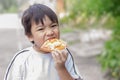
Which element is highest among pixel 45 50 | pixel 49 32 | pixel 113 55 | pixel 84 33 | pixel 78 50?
pixel 49 32

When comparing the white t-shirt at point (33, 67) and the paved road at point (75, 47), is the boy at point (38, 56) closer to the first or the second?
the white t-shirt at point (33, 67)

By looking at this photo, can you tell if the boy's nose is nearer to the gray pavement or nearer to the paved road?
the paved road

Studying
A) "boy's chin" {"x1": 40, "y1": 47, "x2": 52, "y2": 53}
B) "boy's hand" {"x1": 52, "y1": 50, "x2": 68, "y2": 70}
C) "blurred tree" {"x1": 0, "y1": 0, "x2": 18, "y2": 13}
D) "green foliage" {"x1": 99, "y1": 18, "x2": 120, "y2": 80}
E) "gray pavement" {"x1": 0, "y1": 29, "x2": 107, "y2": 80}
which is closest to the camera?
"boy's hand" {"x1": 52, "y1": 50, "x2": 68, "y2": 70}

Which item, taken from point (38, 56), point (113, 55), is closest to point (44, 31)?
point (38, 56)

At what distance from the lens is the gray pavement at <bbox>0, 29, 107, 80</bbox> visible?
8.16m

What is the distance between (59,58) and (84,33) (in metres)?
9.44

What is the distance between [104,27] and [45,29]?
8.45 meters

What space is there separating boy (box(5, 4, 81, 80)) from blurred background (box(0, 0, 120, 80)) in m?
1.29

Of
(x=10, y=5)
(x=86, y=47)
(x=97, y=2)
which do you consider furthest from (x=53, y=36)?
(x=86, y=47)

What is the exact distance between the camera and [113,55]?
6848mm

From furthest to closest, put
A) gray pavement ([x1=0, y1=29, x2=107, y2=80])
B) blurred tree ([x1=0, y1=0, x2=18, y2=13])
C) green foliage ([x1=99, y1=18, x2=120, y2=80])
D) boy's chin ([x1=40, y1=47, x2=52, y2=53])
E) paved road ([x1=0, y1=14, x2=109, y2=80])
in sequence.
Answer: gray pavement ([x1=0, y1=29, x2=107, y2=80]) < paved road ([x1=0, y1=14, x2=109, y2=80]) < green foliage ([x1=99, y1=18, x2=120, y2=80]) < blurred tree ([x1=0, y1=0, x2=18, y2=13]) < boy's chin ([x1=40, y1=47, x2=52, y2=53])

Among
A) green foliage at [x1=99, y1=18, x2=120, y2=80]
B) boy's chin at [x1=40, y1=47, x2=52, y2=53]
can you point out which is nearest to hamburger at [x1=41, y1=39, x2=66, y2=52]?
boy's chin at [x1=40, y1=47, x2=52, y2=53]

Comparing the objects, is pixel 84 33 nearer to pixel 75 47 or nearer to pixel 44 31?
pixel 75 47

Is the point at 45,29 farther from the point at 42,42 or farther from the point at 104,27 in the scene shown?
the point at 104,27
